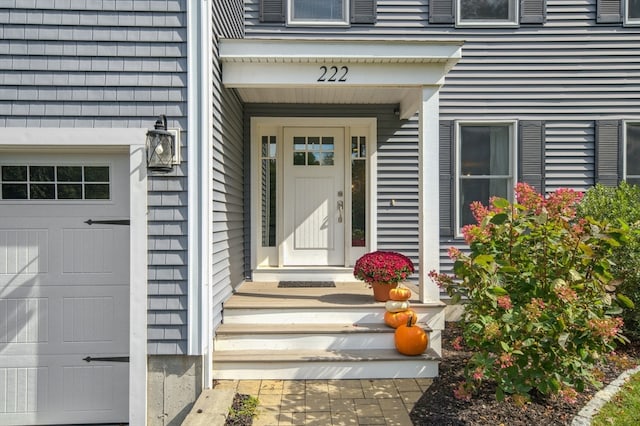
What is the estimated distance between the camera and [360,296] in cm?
444

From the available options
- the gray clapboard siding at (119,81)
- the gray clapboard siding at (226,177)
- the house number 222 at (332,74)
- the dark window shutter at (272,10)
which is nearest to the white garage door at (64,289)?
the gray clapboard siding at (119,81)

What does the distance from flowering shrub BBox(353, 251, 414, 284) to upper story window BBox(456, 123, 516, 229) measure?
65.2 inches

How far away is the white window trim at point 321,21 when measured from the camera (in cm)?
533

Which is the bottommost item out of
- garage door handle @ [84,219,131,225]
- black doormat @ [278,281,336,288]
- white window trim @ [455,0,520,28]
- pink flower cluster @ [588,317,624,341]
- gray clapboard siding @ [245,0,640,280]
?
black doormat @ [278,281,336,288]

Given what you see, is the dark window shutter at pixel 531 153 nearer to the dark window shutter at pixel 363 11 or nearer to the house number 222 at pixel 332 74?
the dark window shutter at pixel 363 11

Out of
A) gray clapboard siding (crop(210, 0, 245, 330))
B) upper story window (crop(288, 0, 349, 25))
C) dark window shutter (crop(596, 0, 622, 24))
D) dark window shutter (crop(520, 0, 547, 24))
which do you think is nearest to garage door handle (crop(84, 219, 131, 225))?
gray clapboard siding (crop(210, 0, 245, 330))

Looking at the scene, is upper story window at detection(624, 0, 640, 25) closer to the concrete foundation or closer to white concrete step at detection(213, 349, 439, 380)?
white concrete step at detection(213, 349, 439, 380)

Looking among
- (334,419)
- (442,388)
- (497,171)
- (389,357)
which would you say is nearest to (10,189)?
(334,419)

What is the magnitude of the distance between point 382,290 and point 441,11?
358 centimetres

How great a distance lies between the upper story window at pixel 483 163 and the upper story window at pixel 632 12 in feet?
6.47

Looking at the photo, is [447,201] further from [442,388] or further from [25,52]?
[25,52]

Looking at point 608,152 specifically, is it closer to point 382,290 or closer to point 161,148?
point 382,290

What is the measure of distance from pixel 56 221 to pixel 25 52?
1281 millimetres

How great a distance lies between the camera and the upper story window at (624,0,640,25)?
17.6ft
